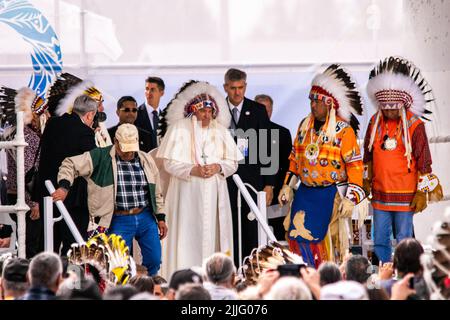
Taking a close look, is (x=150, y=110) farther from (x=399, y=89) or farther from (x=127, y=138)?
(x=399, y=89)

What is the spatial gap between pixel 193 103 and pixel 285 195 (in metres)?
1.05

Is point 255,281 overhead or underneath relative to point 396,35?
underneath

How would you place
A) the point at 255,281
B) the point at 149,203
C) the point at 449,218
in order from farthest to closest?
the point at 149,203 < the point at 255,281 < the point at 449,218

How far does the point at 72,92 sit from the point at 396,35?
2.68 meters

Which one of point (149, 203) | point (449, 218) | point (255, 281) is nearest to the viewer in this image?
point (449, 218)

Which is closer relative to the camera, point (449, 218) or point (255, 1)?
point (449, 218)

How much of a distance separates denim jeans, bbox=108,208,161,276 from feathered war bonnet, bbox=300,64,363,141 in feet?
4.78

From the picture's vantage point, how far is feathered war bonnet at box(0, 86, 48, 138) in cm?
1241

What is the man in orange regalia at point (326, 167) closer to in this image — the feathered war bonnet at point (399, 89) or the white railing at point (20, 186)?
the feathered war bonnet at point (399, 89)

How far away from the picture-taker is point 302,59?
12.7m

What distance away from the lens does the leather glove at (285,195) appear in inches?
→ 496

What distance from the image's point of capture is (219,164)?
1257 centimetres

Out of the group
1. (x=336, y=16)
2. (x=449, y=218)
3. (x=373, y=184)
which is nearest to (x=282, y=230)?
(x=373, y=184)

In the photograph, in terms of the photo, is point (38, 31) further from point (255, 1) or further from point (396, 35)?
point (396, 35)
